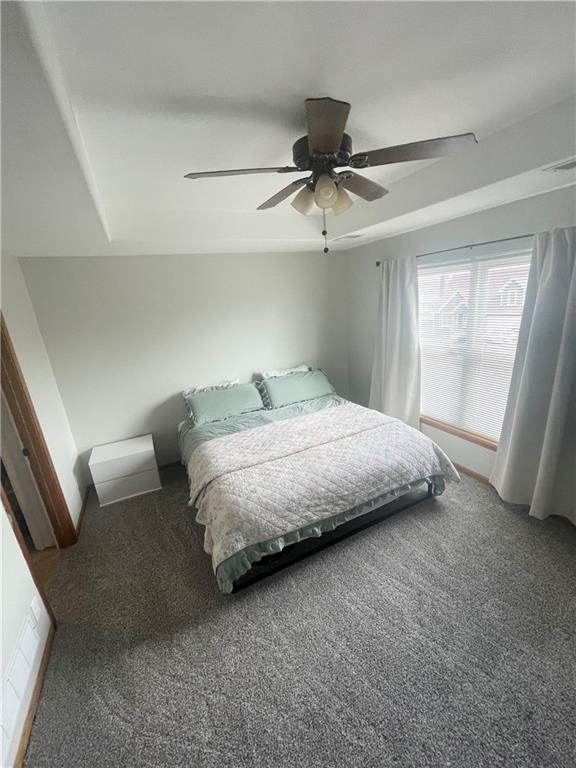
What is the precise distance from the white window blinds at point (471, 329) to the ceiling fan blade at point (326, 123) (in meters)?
1.64

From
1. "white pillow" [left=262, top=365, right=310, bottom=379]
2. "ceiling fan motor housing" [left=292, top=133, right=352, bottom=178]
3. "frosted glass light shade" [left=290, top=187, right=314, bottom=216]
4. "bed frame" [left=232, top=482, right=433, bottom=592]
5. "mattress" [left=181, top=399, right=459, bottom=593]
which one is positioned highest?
"ceiling fan motor housing" [left=292, top=133, right=352, bottom=178]

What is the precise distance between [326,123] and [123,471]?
2839 millimetres

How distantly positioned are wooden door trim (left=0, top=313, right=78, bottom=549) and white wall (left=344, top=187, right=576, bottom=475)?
3.15 m

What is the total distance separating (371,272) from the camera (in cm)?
337

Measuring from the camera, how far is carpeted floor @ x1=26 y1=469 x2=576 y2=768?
1.16 meters

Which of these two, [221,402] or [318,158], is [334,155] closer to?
[318,158]

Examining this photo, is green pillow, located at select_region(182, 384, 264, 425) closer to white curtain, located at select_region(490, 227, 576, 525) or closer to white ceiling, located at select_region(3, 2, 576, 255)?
white ceiling, located at select_region(3, 2, 576, 255)

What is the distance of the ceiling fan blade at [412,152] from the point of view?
1152 millimetres

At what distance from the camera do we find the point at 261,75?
110 centimetres

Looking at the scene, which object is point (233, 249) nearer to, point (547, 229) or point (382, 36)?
point (382, 36)

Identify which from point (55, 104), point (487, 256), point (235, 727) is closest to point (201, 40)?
point (55, 104)

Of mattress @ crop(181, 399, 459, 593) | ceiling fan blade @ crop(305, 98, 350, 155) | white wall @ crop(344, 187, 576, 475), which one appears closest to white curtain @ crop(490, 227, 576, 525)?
white wall @ crop(344, 187, 576, 475)

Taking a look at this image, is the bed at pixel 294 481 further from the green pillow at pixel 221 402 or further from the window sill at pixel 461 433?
the window sill at pixel 461 433

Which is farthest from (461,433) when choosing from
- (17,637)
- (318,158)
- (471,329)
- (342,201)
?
(17,637)
